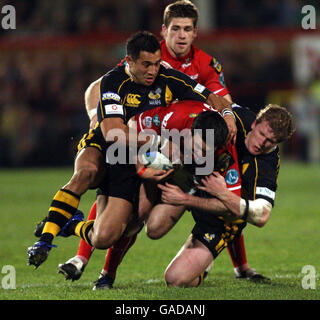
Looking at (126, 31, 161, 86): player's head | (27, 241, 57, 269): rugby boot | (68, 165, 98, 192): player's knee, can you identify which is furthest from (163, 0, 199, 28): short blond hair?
(27, 241, 57, 269): rugby boot

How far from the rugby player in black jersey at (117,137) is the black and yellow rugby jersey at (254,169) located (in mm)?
233

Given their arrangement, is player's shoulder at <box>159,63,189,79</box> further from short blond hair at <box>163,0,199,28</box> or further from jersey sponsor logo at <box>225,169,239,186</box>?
jersey sponsor logo at <box>225,169,239,186</box>

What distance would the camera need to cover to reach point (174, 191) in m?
6.04

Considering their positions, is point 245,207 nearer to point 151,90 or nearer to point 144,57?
point 151,90

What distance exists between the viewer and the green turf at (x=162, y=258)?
5.59 meters

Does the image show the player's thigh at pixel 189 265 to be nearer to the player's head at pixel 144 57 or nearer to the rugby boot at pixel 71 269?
the rugby boot at pixel 71 269

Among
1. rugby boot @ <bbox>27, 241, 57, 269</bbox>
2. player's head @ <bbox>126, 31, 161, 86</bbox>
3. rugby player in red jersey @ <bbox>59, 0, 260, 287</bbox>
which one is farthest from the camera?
rugby player in red jersey @ <bbox>59, 0, 260, 287</bbox>

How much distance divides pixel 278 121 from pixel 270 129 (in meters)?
0.09

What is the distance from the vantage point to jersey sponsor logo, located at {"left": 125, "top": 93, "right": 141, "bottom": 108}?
6.32 meters

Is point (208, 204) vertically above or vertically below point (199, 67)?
below

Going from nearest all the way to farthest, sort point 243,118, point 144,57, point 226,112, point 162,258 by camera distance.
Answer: point 144,57, point 226,112, point 243,118, point 162,258

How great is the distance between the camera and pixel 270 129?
593 cm

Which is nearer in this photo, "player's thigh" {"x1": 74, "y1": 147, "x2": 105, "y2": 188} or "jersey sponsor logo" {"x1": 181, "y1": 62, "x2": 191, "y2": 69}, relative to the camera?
"player's thigh" {"x1": 74, "y1": 147, "x2": 105, "y2": 188}

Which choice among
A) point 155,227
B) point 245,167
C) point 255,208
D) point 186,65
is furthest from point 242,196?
point 186,65
